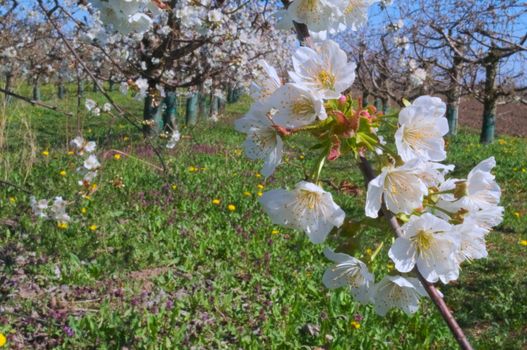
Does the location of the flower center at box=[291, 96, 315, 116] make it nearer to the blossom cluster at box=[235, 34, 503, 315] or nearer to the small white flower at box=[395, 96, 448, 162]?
the blossom cluster at box=[235, 34, 503, 315]

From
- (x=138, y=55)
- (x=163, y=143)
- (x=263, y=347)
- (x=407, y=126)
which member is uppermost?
(x=138, y=55)

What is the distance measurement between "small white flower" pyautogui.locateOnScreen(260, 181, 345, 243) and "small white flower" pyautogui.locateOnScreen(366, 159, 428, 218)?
11 centimetres

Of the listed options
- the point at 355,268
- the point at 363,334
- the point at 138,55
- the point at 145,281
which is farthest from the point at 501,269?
the point at 138,55

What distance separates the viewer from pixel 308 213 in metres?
0.94

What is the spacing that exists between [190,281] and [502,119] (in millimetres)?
26006

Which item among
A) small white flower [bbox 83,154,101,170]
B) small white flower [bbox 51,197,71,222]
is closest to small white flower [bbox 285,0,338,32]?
small white flower [bbox 51,197,71,222]

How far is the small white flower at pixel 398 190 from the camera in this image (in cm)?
79

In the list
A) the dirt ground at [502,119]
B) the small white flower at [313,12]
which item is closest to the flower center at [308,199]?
the small white flower at [313,12]

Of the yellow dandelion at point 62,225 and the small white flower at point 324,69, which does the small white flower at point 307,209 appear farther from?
the yellow dandelion at point 62,225

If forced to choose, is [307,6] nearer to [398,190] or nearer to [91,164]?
[398,190]

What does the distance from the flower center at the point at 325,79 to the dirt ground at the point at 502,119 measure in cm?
1950

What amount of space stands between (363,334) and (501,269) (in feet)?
7.37

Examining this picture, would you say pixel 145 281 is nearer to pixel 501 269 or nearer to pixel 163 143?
pixel 501 269

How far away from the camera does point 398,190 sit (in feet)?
2.64
